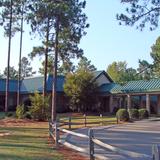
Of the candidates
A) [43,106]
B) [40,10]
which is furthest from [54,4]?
[43,106]

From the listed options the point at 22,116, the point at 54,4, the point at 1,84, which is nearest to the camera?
the point at 54,4

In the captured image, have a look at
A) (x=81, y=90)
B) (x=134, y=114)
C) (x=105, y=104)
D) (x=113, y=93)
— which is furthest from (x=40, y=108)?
(x=105, y=104)

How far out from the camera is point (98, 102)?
59.4 meters

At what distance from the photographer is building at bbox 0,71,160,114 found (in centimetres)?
5134

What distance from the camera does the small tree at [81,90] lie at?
56031 millimetres

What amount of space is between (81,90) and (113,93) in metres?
4.14

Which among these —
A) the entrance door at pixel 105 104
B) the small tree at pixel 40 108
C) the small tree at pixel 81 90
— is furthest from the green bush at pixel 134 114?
the entrance door at pixel 105 104

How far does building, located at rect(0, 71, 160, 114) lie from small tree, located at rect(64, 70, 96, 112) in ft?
6.18

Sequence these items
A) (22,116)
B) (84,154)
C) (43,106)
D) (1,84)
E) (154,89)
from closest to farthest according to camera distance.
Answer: (84,154) → (43,106) → (22,116) → (154,89) → (1,84)

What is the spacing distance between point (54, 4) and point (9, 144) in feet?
62.8

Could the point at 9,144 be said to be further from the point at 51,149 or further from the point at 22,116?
the point at 22,116

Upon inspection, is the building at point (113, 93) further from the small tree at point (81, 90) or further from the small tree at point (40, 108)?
the small tree at point (40, 108)

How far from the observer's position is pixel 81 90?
183ft

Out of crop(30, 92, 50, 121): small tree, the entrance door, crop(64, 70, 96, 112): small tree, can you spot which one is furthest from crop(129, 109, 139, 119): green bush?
the entrance door
